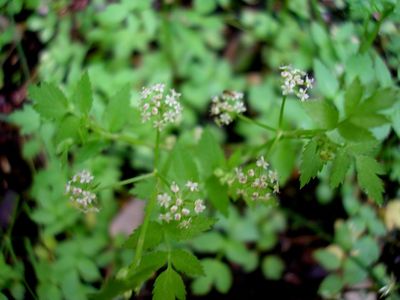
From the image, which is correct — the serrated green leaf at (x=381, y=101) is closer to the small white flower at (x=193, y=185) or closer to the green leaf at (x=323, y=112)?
the green leaf at (x=323, y=112)

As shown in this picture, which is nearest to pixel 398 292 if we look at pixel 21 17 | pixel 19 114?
pixel 19 114

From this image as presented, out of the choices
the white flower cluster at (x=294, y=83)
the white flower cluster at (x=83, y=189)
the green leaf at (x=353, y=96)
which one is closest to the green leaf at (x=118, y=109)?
the white flower cluster at (x=83, y=189)

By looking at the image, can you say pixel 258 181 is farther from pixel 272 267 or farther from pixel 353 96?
pixel 272 267

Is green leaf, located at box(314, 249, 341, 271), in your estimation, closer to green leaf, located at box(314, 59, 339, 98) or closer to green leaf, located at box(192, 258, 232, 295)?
green leaf, located at box(192, 258, 232, 295)

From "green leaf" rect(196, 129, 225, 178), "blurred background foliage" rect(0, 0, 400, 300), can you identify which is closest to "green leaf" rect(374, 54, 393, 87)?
"blurred background foliage" rect(0, 0, 400, 300)

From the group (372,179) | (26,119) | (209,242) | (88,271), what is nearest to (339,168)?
(372,179)

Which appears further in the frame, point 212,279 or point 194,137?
point 194,137

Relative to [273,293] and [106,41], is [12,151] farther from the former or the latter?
[273,293]
